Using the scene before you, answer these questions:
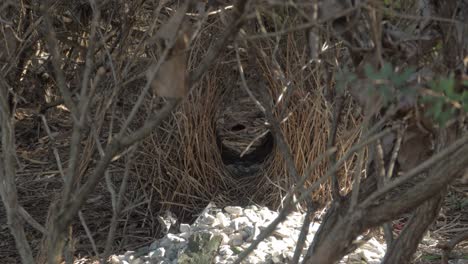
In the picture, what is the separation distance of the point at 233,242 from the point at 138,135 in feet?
7.62

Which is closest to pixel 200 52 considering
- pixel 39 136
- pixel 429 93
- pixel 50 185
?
pixel 50 185

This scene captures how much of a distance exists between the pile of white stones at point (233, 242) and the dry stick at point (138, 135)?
1854 millimetres

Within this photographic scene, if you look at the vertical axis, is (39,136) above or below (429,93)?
below

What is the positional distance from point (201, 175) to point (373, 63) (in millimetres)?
2727

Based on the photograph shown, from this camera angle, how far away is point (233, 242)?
13.0ft

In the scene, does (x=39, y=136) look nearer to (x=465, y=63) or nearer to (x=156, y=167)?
(x=156, y=167)

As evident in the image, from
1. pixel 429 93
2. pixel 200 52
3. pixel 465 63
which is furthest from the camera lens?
pixel 200 52

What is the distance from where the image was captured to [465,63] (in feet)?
6.54

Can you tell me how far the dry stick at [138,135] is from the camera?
5.43 feet

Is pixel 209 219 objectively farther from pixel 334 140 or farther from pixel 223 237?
pixel 334 140

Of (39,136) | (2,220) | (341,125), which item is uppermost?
(341,125)

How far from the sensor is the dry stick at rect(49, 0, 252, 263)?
1.66m

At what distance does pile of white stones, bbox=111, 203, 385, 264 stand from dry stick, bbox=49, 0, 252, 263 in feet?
6.08

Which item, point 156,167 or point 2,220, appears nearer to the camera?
point 156,167
